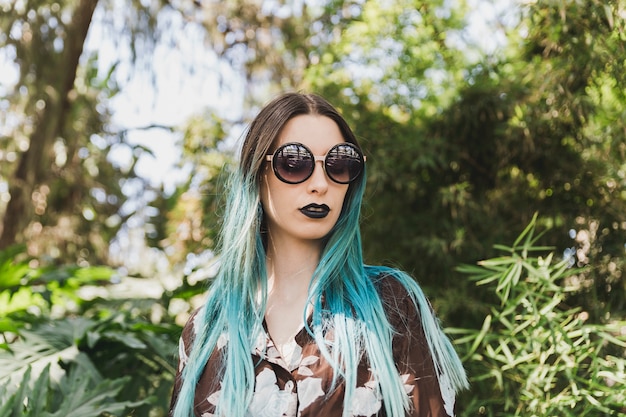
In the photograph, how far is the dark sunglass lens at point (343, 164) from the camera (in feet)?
4.85

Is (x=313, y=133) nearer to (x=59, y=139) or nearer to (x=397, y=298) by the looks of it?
(x=397, y=298)

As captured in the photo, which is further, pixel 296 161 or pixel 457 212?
pixel 457 212

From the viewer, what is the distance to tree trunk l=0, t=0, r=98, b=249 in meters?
4.74

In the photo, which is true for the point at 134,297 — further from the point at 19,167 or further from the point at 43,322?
the point at 19,167

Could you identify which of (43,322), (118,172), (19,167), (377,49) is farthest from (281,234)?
(118,172)

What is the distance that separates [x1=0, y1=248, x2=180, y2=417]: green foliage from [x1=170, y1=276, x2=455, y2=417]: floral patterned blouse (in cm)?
82

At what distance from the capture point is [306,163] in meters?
1.47

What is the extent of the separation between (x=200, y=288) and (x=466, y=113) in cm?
134

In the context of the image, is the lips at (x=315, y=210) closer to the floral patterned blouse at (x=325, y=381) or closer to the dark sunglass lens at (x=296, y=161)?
the dark sunglass lens at (x=296, y=161)

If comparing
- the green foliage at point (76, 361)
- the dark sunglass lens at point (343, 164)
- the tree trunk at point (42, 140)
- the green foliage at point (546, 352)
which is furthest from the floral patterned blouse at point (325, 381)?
the tree trunk at point (42, 140)

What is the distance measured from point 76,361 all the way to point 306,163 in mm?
1358

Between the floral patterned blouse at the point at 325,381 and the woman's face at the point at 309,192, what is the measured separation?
0.22 meters

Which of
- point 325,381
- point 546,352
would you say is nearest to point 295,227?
point 325,381

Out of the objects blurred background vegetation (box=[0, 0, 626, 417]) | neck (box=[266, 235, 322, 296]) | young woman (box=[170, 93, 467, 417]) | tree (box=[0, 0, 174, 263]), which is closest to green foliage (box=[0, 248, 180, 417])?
blurred background vegetation (box=[0, 0, 626, 417])
